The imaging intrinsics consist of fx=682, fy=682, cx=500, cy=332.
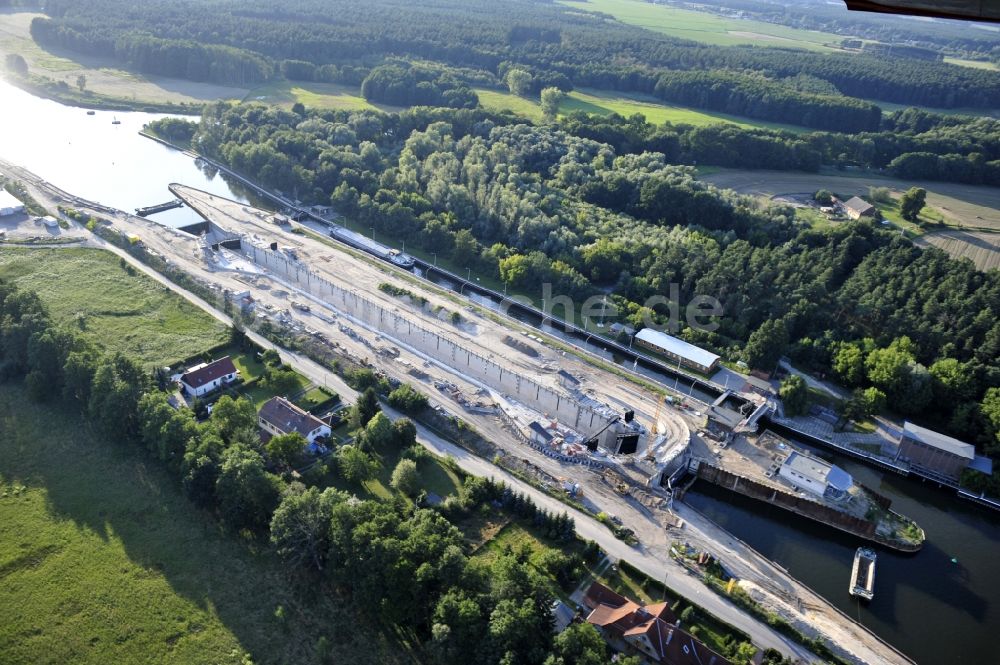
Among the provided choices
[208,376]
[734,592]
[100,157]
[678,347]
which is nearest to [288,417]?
[208,376]

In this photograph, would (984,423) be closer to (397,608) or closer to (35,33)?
(397,608)

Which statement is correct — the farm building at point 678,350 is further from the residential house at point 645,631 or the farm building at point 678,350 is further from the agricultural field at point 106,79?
the agricultural field at point 106,79

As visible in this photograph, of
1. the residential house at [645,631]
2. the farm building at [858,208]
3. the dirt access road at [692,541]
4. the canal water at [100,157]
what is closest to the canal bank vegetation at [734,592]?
the dirt access road at [692,541]

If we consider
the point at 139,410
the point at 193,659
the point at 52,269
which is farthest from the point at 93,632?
the point at 52,269

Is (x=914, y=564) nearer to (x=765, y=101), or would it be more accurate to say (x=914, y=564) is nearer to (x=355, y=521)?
(x=355, y=521)

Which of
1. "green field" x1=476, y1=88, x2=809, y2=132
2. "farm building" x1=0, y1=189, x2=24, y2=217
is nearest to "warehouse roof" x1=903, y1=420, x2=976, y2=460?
"green field" x1=476, y1=88, x2=809, y2=132

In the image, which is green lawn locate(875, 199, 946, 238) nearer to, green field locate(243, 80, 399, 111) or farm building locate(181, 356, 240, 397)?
farm building locate(181, 356, 240, 397)

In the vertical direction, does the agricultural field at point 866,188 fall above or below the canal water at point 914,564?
above
